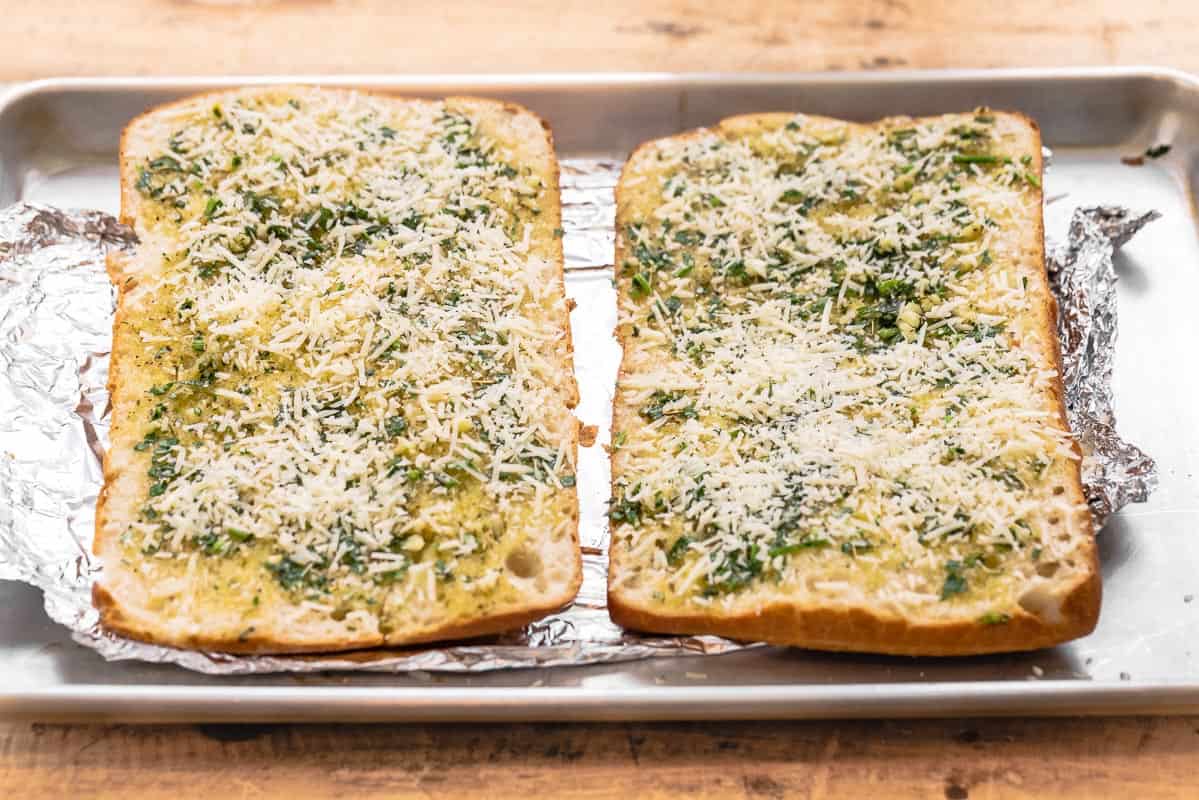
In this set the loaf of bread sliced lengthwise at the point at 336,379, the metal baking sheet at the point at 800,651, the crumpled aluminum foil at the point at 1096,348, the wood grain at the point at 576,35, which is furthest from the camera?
the wood grain at the point at 576,35

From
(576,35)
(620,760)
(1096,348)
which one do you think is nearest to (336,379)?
(620,760)

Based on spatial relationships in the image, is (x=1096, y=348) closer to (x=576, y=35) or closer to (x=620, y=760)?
(x=620, y=760)

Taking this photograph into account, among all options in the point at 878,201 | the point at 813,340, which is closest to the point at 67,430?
the point at 813,340

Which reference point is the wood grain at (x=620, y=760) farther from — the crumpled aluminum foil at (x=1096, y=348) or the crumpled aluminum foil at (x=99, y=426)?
the crumpled aluminum foil at (x=1096, y=348)

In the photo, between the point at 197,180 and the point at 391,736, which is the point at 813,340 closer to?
the point at 391,736

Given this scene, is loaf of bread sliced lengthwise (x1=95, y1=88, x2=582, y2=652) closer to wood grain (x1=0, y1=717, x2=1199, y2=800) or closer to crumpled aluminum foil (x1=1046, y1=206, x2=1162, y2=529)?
wood grain (x1=0, y1=717, x2=1199, y2=800)

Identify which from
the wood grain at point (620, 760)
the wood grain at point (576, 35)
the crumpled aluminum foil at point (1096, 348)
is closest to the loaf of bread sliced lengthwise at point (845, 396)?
the crumpled aluminum foil at point (1096, 348)
